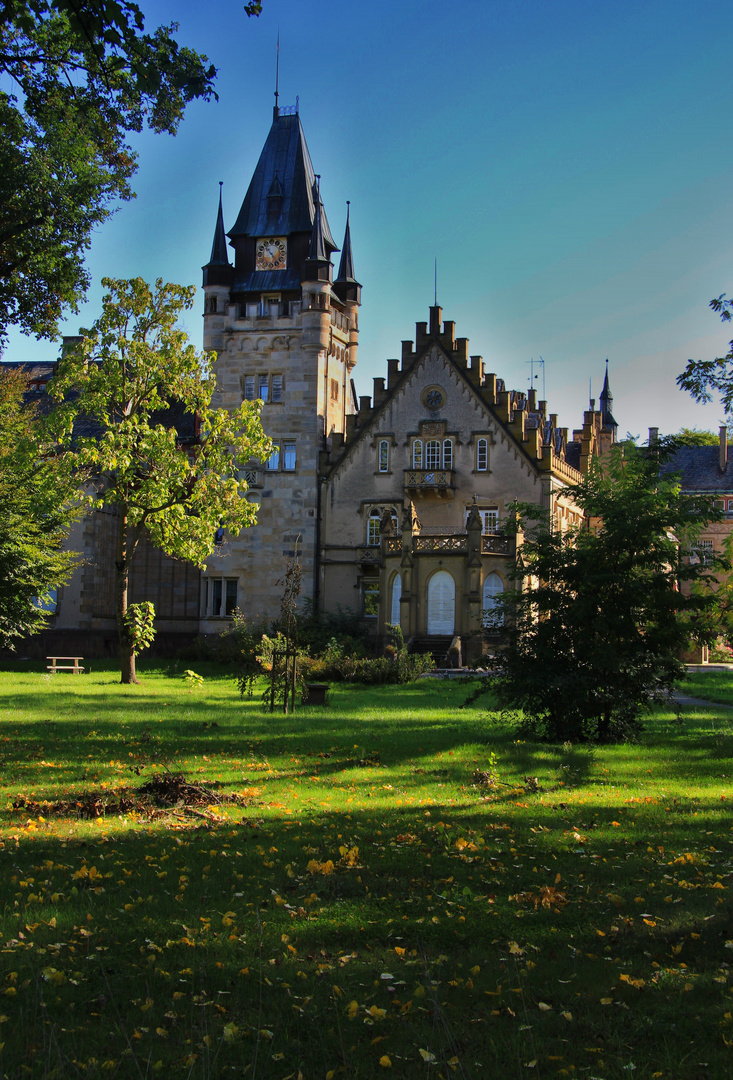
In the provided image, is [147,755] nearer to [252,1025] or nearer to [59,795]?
[59,795]

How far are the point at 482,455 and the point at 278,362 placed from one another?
11.7m

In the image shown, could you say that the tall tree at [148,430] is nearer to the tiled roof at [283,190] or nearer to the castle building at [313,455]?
the castle building at [313,455]

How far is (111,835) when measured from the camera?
9672mm

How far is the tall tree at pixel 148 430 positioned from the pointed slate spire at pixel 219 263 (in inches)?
866

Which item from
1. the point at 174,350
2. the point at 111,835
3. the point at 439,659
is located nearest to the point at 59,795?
the point at 111,835

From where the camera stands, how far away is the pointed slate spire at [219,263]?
1993 inches

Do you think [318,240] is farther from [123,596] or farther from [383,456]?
[123,596]

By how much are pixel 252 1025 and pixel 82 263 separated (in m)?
17.3

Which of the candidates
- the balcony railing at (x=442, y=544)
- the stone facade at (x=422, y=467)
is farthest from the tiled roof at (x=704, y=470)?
the balcony railing at (x=442, y=544)

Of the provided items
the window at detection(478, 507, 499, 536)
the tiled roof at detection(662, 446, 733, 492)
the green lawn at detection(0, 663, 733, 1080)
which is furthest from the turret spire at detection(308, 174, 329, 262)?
the tiled roof at detection(662, 446, 733, 492)

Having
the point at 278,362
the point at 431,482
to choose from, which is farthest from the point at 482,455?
the point at 278,362

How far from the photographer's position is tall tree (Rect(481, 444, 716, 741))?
16875mm

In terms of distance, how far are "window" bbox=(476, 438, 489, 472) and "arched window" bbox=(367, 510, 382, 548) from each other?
556 centimetres

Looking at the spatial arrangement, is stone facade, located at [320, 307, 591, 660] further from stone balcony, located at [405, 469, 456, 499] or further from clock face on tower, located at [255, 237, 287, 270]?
clock face on tower, located at [255, 237, 287, 270]
